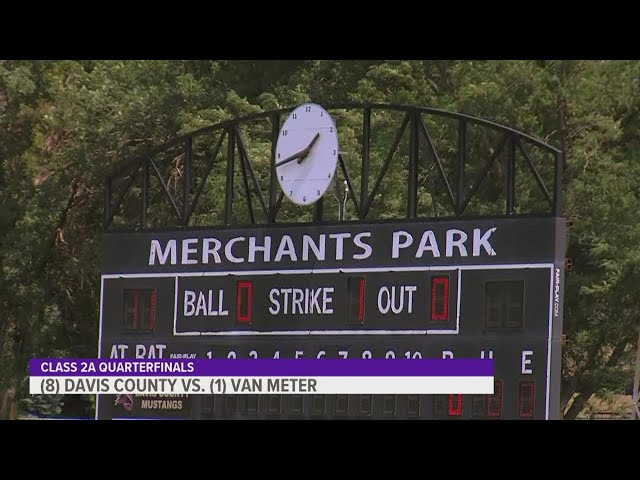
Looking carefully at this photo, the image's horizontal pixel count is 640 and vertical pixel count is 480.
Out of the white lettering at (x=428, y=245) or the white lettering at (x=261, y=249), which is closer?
the white lettering at (x=428, y=245)

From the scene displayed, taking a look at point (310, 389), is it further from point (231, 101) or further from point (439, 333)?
point (231, 101)

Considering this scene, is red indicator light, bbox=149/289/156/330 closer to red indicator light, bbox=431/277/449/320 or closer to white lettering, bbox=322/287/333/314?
white lettering, bbox=322/287/333/314

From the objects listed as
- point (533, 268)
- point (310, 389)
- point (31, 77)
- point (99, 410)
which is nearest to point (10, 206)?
point (31, 77)

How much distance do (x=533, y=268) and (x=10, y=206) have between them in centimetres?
2314

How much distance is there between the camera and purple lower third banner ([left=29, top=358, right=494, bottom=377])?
20672mm

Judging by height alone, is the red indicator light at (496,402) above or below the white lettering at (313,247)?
below

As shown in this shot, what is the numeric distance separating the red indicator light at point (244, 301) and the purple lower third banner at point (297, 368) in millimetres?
610

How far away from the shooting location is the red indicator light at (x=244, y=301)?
22.8 m

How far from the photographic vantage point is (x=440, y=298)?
2116cm

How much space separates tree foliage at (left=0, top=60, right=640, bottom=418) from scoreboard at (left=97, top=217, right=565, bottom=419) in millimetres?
10252

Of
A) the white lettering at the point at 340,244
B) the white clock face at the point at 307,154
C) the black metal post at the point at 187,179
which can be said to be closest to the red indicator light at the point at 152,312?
the black metal post at the point at 187,179

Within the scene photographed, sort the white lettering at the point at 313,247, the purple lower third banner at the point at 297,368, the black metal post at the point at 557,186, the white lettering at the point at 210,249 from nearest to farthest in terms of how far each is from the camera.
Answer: the black metal post at the point at 557,186 < the purple lower third banner at the point at 297,368 < the white lettering at the point at 313,247 < the white lettering at the point at 210,249

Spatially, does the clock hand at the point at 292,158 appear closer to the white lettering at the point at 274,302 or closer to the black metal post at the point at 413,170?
the black metal post at the point at 413,170

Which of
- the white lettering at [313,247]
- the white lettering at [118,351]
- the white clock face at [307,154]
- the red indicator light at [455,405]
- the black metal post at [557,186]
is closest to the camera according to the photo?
the black metal post at [557,186]
